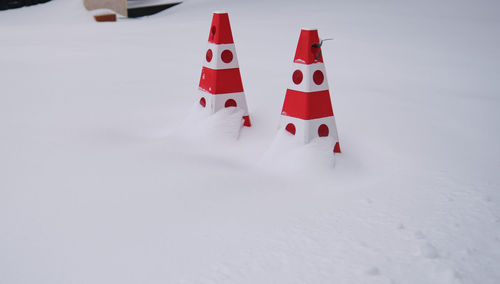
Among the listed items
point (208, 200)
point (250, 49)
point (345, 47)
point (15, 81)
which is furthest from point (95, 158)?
point (345, 47)

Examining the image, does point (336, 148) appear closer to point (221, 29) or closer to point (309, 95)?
point (309, 95)

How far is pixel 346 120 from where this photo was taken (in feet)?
9.42

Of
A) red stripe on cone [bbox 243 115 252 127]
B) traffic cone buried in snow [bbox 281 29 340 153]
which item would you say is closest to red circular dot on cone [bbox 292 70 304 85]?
traffic cone buried in snow [bbox 281 29 340 153]

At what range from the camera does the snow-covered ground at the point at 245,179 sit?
1.56 metres

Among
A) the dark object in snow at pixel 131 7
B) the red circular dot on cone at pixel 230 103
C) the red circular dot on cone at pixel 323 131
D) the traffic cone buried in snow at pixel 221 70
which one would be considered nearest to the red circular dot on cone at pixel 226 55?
the traffic cone buried in snow at pixel 221 70

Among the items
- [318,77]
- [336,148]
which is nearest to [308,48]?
[318,77]

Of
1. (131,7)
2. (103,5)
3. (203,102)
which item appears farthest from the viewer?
(131,7)

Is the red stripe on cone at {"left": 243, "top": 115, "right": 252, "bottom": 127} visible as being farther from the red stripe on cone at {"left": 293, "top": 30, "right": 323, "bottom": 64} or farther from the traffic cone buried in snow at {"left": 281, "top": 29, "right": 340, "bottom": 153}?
the red stripe on cone at {"left": 293, "top": 30, "right": 323, "bottom": 64}

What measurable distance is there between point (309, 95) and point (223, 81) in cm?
54

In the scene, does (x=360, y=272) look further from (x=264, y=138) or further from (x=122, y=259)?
(x=264, y=138)

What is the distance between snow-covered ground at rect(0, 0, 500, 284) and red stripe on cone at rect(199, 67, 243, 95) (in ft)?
0.44

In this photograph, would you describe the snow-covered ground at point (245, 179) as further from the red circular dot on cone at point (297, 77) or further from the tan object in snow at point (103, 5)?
the tan object in snow at point (103, 5)

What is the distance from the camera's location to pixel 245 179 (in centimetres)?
211

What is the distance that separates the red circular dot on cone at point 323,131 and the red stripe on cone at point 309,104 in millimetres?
53
